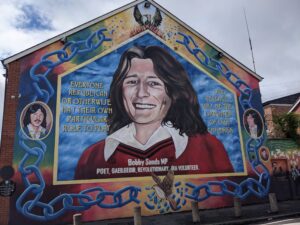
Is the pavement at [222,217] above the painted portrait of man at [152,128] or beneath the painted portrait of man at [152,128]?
beneath

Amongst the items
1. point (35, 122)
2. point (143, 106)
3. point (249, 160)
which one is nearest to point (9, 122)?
point (35, 122)

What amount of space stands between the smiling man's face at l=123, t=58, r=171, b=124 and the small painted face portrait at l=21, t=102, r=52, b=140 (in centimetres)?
345

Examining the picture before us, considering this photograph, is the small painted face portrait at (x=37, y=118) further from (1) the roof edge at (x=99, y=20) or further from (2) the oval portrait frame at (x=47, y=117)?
(1) the roof edge at (x=99, y=20)

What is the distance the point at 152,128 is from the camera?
1427 centimetres

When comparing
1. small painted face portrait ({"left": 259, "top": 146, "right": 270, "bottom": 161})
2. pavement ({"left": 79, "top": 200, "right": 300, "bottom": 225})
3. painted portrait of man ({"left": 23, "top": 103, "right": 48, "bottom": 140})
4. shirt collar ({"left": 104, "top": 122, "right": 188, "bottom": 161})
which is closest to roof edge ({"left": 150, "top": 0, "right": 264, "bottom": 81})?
small painted face portrait ({"left": 259, "top": 146, "right": 270, "bottom": 161})

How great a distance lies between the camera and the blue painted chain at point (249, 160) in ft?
48.2

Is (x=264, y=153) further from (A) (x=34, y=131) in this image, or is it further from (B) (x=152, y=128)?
(A) (x=34, y=131)

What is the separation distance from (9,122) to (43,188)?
115 inches

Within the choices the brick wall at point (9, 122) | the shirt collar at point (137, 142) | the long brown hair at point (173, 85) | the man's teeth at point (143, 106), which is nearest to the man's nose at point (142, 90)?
the man's teeth at point (143, 106)

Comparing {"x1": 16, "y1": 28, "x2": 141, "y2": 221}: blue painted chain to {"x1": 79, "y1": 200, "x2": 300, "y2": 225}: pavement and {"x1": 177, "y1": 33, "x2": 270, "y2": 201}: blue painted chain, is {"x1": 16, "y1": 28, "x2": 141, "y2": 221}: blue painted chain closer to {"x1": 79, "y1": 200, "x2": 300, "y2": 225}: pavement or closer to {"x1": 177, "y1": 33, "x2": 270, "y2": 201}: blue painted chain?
{"x1": 79, "y1": 200, "x2": 300, "y2": 225}: pavement

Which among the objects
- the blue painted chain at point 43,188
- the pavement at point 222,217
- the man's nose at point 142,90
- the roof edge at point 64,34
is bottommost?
the pavement at point 222,217

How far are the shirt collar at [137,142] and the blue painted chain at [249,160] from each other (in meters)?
1.97

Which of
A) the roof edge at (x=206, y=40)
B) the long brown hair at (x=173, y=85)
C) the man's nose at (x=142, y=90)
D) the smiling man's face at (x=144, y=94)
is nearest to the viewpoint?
the smiling man's face at (x=144, y=94)

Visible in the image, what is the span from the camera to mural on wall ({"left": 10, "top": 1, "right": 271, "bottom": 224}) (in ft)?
40.5
